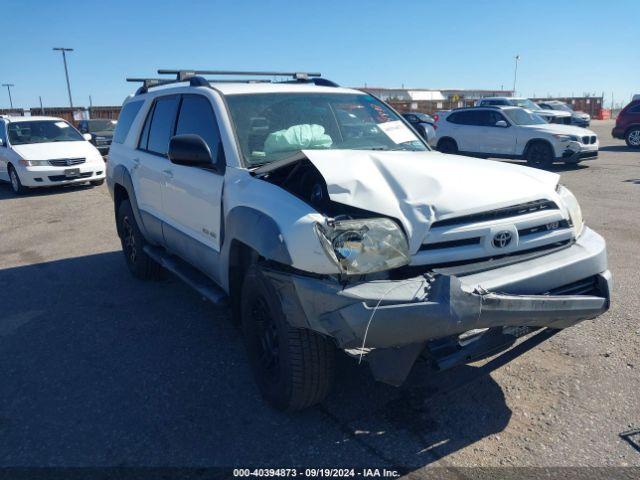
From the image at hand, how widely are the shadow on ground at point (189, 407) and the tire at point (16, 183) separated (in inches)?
355

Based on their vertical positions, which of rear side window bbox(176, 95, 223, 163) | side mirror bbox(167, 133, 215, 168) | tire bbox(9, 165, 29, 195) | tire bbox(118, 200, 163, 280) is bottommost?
tire bbox(9, 165, 29, 195)

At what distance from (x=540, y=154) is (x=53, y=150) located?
39.8 feet

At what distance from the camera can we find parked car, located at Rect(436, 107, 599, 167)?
45.7 feet

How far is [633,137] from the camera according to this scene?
19391 mm

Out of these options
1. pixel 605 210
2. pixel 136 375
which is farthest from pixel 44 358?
pixel 605 210

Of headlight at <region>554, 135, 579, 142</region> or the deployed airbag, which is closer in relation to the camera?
the deployed airbag

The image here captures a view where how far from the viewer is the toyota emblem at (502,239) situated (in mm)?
2787

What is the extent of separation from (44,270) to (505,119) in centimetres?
1248

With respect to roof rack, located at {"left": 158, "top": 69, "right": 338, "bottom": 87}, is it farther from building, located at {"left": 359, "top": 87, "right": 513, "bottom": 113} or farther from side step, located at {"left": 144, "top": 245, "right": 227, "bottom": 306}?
building, located at {"left": 359, "top": 87, "right": 513, "bottom": 113}

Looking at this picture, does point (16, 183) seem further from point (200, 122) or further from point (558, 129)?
point (558, 129)

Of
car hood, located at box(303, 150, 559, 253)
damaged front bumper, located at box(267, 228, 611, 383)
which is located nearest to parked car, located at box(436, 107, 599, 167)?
car hood, located at box(303, 150, 559, 253)

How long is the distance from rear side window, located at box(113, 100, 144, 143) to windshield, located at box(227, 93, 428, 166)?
219 cm

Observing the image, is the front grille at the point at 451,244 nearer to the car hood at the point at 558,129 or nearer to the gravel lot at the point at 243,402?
the gravel lot at the point at 243,402

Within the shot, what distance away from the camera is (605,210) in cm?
866
